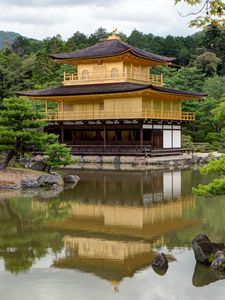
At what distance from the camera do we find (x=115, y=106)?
37094 millimetres

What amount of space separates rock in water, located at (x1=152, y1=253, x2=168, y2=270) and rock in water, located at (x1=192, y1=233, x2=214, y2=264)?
0.64 metres

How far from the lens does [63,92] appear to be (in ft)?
125

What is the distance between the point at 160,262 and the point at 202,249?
2.85 ft

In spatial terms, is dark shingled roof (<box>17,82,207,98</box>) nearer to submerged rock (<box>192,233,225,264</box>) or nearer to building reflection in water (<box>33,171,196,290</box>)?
building reflection in water (<box>33,171,196,290</box>)

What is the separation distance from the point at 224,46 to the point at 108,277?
62982mm

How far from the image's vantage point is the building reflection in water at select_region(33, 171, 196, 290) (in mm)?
10336

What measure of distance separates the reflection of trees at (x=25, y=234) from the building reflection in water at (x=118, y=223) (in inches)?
13.1

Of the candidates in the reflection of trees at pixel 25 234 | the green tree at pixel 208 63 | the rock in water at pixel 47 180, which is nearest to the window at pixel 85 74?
the rock in water at pixel 47 180

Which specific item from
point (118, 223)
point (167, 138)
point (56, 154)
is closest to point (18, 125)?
point (56, 154)

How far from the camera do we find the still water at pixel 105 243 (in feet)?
29.0

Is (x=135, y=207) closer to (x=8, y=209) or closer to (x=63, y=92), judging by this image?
(x=8, y=209)

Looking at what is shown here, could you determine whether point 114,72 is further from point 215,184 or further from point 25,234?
point 215,184

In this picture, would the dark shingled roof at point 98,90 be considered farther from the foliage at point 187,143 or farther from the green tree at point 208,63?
the green tree at point 208,63

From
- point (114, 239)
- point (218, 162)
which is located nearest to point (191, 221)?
point (114, 239)
